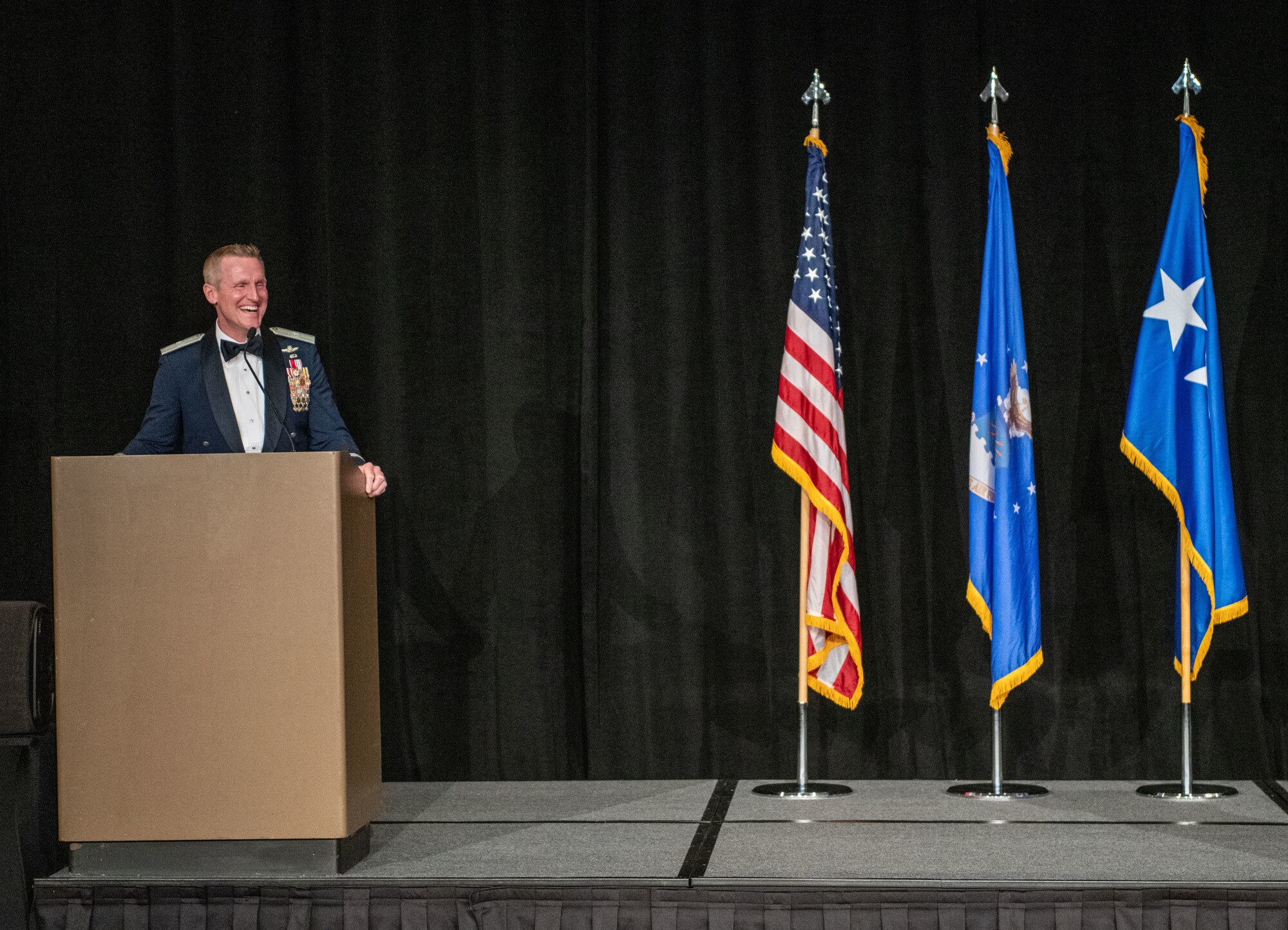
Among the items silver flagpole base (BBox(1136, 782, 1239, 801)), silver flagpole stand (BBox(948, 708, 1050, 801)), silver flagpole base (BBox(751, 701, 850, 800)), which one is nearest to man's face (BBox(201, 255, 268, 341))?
silver flagpole base (BBox(751, 701, 850, 800))

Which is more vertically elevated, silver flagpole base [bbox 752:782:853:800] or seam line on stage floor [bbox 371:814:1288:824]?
seam line on stage floor [bbox 371:814:1288:824]

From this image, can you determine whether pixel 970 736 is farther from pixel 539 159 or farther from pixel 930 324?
Result: pixel 539 159

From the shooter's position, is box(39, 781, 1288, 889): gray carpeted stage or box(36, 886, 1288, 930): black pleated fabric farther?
box(39, 781, 1288, 889): gray carpeted stage

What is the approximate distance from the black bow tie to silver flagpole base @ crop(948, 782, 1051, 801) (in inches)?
94.1

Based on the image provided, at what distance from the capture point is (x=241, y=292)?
351cm

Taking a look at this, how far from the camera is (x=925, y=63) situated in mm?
4816

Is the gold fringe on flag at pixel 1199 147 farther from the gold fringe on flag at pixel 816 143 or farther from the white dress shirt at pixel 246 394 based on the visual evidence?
the white dress shirt at pixel 246 394

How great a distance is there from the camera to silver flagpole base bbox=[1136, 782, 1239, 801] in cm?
407

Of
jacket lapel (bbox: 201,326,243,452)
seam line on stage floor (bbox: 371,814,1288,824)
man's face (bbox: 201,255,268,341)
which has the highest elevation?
man's face (bbox: 201,255,268,341)

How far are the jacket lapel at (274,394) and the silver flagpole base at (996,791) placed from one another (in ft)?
7.37

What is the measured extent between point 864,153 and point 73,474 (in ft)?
9.44

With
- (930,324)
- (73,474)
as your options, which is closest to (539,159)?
(930,324)

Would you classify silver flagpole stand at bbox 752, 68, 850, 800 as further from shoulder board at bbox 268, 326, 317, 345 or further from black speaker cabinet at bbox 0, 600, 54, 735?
black speaker cabinet at bbox 0, 600, 54, 735

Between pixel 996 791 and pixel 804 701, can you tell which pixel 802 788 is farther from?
pixel 996 791
